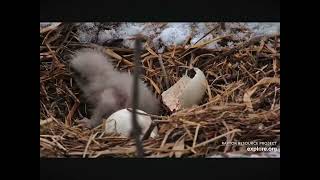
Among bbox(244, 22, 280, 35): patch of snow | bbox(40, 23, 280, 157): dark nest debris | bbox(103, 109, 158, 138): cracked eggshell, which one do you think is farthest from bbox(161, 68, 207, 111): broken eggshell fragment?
bbox(244, 22, 280, 35): patch of snow

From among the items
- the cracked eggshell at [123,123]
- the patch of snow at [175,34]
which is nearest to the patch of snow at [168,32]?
the patch of snow at [175,34]

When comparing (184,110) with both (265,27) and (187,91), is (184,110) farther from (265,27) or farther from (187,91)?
(265,27)

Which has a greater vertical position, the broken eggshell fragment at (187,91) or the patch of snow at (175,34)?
the patch of snow at (175,34)

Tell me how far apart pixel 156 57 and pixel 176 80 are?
24cm

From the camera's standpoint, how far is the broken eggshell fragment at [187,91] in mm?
4648

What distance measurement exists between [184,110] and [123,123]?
0.48 metres

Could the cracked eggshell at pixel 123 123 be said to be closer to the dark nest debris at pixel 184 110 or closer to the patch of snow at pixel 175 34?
the dark nest debris at pixel 184 110

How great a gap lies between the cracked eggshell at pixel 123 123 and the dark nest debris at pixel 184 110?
51mm

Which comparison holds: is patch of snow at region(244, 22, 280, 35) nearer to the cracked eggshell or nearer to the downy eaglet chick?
the downy eaglet chick

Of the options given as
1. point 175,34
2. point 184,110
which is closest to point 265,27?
point 175,34

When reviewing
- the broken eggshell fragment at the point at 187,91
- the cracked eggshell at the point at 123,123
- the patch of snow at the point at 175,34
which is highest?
the patch of snow at the point at 175,34

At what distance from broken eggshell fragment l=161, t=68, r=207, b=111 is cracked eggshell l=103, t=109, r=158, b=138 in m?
0.21

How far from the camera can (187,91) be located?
4648 mm

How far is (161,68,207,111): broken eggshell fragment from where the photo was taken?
4.65 m
